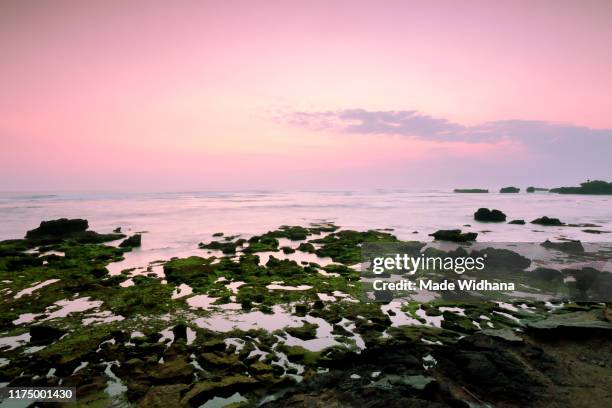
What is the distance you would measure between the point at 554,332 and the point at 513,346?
1996 mm

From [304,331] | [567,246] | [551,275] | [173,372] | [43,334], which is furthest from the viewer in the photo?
[567,246]

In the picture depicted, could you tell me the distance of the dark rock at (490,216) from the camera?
4744cm

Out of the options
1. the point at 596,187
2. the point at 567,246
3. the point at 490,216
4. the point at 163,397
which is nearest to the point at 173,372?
the point at 163,397

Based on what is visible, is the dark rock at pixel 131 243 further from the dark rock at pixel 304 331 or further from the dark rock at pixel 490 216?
the dark rock at pixel 490 216

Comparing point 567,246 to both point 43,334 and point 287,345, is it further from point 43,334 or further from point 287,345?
point 43,334

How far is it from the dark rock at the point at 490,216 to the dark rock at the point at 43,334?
51.5 metres

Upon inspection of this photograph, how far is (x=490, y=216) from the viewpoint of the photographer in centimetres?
4856

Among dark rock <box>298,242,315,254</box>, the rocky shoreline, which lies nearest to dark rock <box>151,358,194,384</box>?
the rocky shoreline

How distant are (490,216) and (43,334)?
52449 mm

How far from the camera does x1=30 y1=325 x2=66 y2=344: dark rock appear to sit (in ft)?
33.2

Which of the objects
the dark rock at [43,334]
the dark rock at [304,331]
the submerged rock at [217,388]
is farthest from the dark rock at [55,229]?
the submerged rock at [217,388]

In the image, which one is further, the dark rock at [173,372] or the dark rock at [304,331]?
the dark rock at [304,331]

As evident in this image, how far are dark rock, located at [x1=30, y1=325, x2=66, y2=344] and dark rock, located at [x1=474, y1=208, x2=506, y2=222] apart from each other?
5149 centimetres

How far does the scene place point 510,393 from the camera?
7.21 metres
